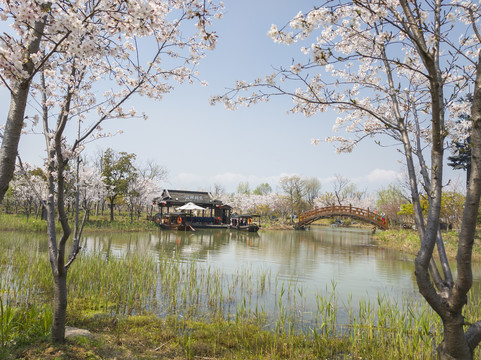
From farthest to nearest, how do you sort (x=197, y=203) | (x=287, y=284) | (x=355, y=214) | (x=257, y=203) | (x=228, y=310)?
(x=257, y=203), (x=197, y=203), (x=355, y=214), (x=287, y=284), (x=228, y=310)

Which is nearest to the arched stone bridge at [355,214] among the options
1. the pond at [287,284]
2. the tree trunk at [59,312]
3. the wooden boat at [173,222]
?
the wooden boat at [173,222]

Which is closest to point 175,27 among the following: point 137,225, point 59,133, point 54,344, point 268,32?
point 268,32

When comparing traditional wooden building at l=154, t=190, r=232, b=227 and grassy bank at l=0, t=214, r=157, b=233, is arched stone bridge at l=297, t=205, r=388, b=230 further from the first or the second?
grassy bank at l=0, t=214, r=157, b=233

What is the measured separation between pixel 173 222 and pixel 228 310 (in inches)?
989

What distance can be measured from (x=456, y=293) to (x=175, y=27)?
12.8 feet

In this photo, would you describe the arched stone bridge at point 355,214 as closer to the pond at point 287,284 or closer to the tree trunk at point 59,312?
the pond at point 287,284

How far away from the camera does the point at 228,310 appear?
497cm

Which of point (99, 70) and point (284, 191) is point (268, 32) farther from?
point (284, 191)

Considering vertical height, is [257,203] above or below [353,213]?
above

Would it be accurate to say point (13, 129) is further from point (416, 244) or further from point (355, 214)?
point (355, 214)

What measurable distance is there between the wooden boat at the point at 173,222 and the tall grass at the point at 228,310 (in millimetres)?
18221

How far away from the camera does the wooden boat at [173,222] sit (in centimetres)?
2612

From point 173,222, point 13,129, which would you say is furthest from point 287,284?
point 173,222

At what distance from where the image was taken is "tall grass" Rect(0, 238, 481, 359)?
12.3ft
